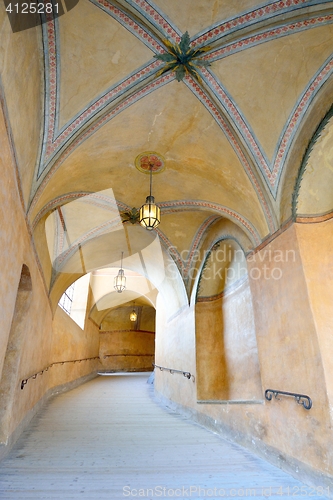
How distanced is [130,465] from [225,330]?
3.82 m

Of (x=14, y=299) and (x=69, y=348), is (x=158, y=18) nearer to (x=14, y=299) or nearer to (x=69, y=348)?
(x=14, y=299)

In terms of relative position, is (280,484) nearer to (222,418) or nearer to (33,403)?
(222,418)

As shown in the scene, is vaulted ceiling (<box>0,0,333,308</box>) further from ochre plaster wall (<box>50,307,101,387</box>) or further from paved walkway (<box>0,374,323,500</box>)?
ochre plaster wall (<box>50,307,101,387</box>)

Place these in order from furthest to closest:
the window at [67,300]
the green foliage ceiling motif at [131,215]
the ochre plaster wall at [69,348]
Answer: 1. the window at [67,300]
2. the ochre plaster wall at [69,348]
3. the green foliage ceiling motif at [131,215]

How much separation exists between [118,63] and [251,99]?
186 centimetres

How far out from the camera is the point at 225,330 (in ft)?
22.4

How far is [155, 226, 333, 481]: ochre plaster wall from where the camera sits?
3215mm

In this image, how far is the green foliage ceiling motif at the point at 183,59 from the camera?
3631 millimetres

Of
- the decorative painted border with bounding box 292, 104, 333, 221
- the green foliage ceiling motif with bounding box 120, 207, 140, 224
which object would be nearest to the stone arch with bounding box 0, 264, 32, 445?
the green foliage ceiling motif with bounding box 120, 207, 140, 224

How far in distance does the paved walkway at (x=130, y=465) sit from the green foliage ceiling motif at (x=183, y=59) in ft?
16.0

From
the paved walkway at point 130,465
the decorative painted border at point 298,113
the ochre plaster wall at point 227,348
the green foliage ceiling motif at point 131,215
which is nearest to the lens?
the paved walkway at point 130,465

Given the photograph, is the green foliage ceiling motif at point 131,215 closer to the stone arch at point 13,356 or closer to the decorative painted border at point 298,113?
the stone arch at point 13,356

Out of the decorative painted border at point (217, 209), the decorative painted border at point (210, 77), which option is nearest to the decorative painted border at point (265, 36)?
the decorative painted border at point (210, 77)

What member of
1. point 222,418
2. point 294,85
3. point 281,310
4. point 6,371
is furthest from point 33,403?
point 294,85
